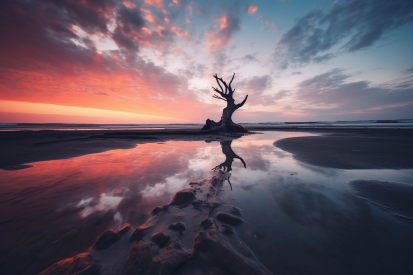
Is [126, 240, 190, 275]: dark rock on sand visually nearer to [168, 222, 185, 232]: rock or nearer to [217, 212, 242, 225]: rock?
[168, 222, 185, 232]: rock

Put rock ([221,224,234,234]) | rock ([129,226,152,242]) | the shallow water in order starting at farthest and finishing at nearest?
rock ([221,224,234,234])
rock ([129,226,152,242])
the shallow water

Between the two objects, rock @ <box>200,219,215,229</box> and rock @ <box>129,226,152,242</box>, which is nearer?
rock @ <box>129,226,152,242</box>

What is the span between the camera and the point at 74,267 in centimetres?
115

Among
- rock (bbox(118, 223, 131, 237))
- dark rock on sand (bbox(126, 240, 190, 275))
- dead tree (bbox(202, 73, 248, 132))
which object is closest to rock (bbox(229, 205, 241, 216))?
dark rock on sand (bbox(126, 240, 190, 275))

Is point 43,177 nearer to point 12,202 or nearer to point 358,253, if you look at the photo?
point 12,202

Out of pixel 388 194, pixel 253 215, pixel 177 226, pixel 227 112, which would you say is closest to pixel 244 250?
pixel 253 215

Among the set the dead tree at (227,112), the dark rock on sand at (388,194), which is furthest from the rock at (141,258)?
the dead tree at (227,112)

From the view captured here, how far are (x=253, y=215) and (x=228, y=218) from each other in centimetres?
38

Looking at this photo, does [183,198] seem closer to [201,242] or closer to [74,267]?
[201,242]

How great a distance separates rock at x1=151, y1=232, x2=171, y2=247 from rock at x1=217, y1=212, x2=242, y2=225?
680mm

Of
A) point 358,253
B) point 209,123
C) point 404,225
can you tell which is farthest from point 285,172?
point 209,123

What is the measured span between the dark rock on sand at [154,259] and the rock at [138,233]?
0.18 metres

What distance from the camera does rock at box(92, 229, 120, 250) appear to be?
4.61 feet

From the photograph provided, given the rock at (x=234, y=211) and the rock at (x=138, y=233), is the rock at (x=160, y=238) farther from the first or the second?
the rock at (x=234, y=211)
